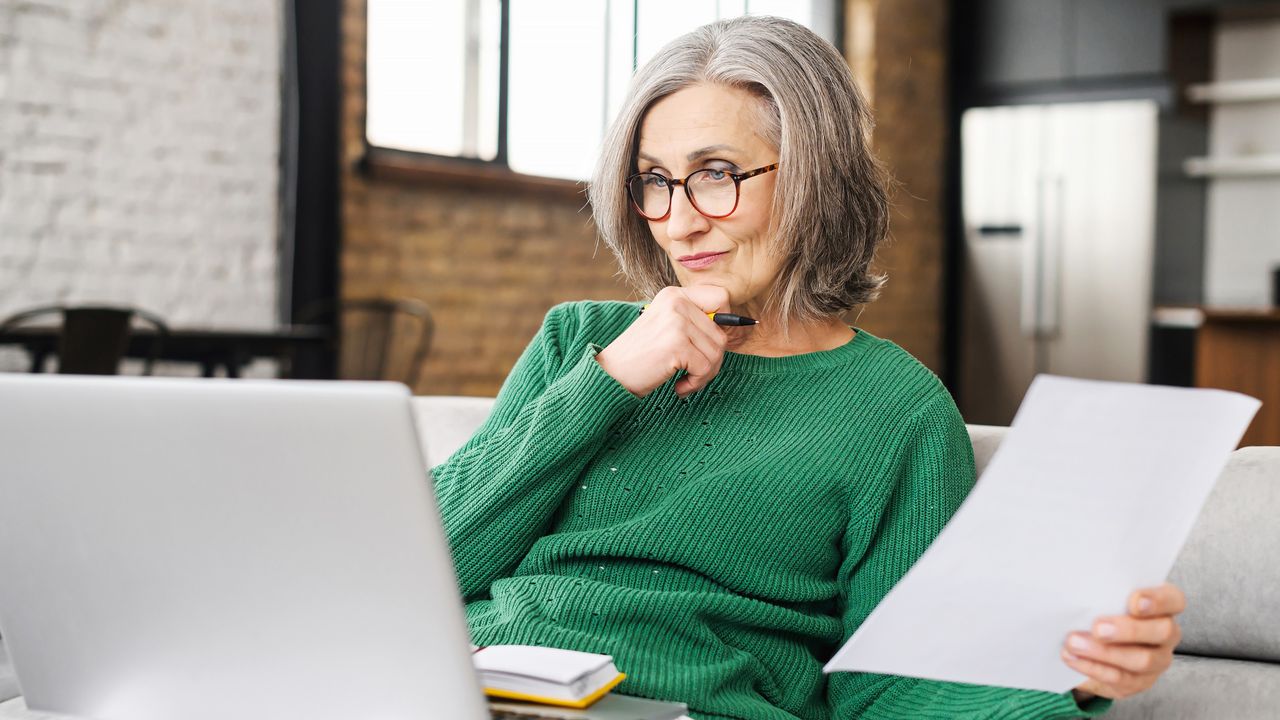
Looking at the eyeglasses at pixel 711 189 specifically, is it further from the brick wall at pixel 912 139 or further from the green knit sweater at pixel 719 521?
the brick wall at pixel 912 139

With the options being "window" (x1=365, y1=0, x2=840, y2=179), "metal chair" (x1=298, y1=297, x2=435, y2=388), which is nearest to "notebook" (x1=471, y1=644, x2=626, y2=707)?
"metal chair" (x1=298, y1=297, x2=435, y2=388)

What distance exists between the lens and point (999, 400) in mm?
6895

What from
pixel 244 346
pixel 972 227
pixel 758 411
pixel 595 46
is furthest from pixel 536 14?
pixel 758 411

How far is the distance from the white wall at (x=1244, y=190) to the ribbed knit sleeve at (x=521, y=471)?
609 cm

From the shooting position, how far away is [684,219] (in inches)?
51.5

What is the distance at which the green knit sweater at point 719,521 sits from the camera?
117 centimetres

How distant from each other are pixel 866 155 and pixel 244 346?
98.0 inches

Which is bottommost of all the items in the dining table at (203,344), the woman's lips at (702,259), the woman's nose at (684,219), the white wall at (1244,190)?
the dining table at (203,344)

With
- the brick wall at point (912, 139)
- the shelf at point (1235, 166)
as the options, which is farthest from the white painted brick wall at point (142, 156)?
the shelf at point (1235, 166)

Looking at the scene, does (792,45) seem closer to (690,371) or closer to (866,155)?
(866,155)

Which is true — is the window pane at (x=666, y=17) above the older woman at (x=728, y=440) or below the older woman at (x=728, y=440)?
above

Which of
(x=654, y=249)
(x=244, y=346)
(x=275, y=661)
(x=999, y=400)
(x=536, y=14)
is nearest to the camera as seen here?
(x=275, y=661)

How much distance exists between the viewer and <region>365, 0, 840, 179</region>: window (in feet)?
15.2

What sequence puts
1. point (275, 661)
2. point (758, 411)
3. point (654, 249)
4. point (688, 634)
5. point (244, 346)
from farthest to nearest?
1. point (244, 346)
2. point (654, 249)
3. point (758, 411)
4. point (688, 634)
5. point (275, 661)
